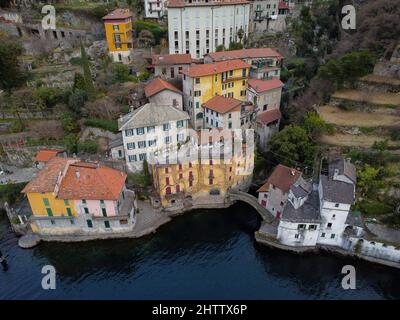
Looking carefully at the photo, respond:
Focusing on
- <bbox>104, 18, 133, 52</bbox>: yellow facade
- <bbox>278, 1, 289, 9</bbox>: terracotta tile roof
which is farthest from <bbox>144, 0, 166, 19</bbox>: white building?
<bbox>278, 1, 289, 9</bbox>: terracotta tile roof

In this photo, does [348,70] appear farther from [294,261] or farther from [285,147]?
[294,261]

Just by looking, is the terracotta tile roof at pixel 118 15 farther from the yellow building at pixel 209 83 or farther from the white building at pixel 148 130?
the white building at pixel 148 130

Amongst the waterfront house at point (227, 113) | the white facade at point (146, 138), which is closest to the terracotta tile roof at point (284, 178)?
the waterfront house at point (227, 113)

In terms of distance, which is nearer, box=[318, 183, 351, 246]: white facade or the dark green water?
the dark green water

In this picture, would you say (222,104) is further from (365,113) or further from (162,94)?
(365,113)

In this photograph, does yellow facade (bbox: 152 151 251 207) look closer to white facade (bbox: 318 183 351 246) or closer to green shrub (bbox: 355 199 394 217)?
white facade (bbox: 318 183 351 246)

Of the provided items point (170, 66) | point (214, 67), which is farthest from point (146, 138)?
point (170, 66)
